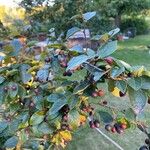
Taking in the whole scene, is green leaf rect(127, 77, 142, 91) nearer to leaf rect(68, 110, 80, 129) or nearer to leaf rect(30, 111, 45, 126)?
leaf rect(68, 110, 80, 129)

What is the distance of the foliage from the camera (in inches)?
42.9

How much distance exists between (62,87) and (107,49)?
0.24m

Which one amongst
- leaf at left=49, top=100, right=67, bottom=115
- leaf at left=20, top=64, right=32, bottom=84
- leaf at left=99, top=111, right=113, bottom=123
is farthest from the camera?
leaf at left=20, top=64, right=32, bottom=84

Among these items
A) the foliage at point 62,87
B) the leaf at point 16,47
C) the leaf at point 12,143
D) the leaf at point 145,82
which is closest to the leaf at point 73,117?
the foliage at point 62,87


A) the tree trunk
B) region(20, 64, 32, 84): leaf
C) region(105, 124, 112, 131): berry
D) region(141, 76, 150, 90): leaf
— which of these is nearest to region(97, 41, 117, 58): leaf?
region(141, 76, 150, 90): leaf

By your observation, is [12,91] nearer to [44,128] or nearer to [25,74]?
[25,74]

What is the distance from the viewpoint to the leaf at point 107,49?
1.09 m

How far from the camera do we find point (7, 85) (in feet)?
4.58

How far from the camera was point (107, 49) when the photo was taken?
110 centimetres

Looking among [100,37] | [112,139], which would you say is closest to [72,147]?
[112,139]

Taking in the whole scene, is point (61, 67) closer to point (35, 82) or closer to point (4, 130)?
point (35, 82)

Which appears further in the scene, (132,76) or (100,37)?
(100,37)

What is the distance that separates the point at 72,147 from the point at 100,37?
272 centimetres

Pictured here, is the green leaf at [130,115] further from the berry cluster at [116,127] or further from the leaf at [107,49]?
the leaf at [107,49]
